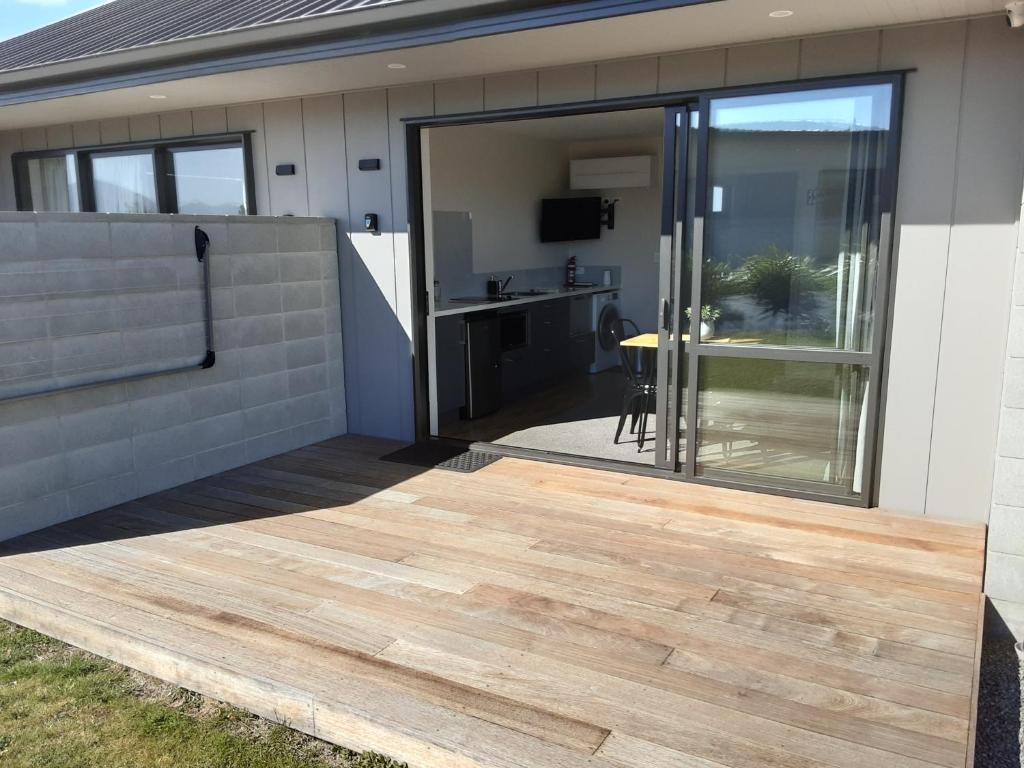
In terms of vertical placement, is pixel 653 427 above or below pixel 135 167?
below

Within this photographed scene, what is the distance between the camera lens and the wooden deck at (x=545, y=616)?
7.36 ft

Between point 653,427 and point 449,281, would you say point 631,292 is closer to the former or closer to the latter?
point 449,281

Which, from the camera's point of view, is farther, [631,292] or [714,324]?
[631,292]

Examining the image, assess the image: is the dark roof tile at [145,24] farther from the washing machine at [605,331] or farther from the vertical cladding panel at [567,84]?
the washing machine at [605,331]

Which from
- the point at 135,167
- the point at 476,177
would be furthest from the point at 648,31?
the point at 135,167

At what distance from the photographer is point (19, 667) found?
272 centimetres

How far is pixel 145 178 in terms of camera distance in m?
6.38

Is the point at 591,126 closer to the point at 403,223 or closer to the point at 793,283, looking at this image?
the point at 403,223

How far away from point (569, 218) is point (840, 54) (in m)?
4.94

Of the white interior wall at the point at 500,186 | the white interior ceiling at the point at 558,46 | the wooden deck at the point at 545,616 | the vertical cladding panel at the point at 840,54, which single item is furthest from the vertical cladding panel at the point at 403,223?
the vertical cladding panel at the point at 840,54

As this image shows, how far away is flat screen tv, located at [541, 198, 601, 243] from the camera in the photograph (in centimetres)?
856

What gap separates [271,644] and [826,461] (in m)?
Answer: 2.83

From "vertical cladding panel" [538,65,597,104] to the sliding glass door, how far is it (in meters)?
0.53

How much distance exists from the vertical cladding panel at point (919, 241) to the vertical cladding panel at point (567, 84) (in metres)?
1.48
